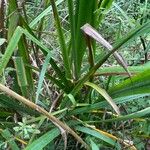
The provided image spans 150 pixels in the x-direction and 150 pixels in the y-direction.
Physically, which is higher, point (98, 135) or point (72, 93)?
point (72, 93)

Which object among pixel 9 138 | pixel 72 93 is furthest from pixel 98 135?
pixel 9 138

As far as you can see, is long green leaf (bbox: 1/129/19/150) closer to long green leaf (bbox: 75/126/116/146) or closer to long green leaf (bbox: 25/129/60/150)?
long green leaf (bbox: 25/129/60/150)

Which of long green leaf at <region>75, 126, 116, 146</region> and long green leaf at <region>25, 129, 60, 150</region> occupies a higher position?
long green leaf at <region>25, 129, 60, 150</region>

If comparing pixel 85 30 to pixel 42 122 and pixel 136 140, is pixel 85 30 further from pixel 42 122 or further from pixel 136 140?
pixel 136 140

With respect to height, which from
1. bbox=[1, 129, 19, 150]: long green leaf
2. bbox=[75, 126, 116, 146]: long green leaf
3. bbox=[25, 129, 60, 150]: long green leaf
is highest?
bbox=[1, 129, 19, 150]: long green leaf

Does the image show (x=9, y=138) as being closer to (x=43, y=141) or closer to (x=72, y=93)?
(x=43, y=141)

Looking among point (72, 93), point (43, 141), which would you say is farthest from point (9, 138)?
point (72, 93)

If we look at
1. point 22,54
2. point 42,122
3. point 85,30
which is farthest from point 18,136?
point 85,30

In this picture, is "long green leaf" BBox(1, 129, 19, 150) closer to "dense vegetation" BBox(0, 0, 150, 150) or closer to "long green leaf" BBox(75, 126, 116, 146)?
"dense vegetation" BBox(0, 0, 150, 150)

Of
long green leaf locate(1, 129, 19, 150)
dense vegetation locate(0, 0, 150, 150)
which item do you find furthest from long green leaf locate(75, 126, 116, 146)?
long green leaf locate(1, 129, 19, 150)

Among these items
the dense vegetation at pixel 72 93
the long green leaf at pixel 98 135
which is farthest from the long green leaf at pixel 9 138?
the long green leaf at pixel 98 135

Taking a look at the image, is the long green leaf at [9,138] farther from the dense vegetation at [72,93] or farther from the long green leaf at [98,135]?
the long green leaf at [98,135]
